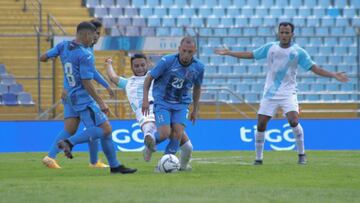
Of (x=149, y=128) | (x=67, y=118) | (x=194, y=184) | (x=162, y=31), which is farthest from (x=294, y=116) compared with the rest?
(x=162, y=31)

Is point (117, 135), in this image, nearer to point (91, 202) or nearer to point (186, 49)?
point (186, 49)

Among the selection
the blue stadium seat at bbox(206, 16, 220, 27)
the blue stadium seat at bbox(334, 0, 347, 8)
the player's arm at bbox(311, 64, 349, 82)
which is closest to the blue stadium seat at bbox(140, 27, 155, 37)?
the blue stadium seat at bbox(206, 16, 220, 27)

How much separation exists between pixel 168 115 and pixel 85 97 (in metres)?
1.11

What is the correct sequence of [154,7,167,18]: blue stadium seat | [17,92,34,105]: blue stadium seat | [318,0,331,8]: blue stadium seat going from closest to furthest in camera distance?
[17,92,34,105]: blue stadium seat → [154,7,167,18]: blue stadium seat → [318,0,331,8]: blue stadium seat

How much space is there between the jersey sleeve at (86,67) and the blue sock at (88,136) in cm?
67

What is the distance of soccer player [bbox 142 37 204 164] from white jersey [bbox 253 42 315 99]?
228cm

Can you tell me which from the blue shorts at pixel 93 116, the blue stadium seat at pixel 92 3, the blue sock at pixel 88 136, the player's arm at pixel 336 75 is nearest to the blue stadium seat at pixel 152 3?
the blue stadium seat at pixel 92 3

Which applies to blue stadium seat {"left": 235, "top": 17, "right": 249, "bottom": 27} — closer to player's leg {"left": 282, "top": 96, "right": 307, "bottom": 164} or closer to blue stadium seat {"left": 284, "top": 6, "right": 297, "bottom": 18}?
blue stadium seat {"left": 284, "top": 6, "right": 297, "bottom": 18}

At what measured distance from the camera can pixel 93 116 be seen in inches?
→ 534

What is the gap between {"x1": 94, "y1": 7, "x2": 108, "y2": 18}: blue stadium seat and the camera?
31.6 metres

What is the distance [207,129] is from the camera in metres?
24.1

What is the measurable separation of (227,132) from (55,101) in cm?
478

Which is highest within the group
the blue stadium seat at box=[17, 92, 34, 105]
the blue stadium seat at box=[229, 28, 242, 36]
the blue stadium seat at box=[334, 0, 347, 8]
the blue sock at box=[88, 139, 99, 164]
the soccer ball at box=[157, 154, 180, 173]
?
the blue stadium seat at box=[334, 0, 347, 8]

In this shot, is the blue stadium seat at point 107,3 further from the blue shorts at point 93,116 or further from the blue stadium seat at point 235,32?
the blue shorts at point 93,116
